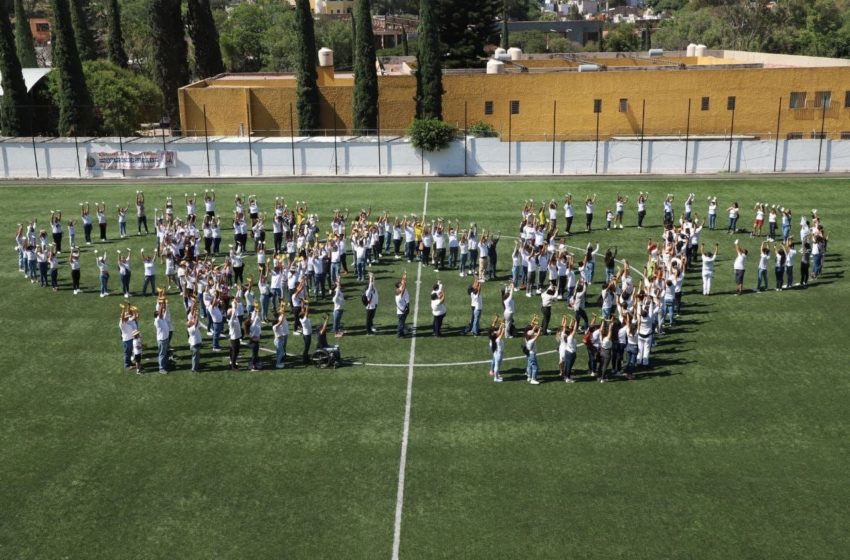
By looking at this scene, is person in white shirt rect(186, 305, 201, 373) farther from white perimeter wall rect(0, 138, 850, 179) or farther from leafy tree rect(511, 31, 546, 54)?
leafy tree rect(511, 31, 546, 54)

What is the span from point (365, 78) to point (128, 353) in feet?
130

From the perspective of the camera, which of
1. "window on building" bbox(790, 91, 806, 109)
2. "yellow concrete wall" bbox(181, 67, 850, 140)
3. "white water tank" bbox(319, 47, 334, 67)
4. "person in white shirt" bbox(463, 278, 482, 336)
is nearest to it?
"person in white shirt" bbox(463, 278, 482, 336)

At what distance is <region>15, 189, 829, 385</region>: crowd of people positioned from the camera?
2105 cm

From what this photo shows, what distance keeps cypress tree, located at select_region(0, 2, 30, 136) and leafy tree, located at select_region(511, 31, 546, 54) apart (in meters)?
77.2

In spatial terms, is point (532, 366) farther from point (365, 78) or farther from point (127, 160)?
point (365, 78)

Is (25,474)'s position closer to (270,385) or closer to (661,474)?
(270,385)

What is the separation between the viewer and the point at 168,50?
70.8 m

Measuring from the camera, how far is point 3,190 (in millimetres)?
46719

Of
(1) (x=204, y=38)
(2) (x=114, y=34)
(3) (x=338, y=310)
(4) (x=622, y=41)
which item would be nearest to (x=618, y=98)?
(1) (x=204, y=38)

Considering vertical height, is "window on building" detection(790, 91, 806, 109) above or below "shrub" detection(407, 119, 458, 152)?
above

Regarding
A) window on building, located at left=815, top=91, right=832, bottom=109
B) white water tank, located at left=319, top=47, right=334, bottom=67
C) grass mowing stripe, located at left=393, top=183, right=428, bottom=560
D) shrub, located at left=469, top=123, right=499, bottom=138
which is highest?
white water tank, located at left=319, top=47, right=334, bottom=67

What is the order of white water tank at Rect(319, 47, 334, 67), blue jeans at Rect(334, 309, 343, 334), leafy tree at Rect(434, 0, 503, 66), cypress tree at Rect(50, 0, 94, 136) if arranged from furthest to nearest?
leafy tree at Rect(434, 0, 503, 66) < white water tank at Rect(319, 47, 334, 67) < cypress tree at Rect(50, 0, 94, 136) < blue jeans at Rect(334, 309, 343, 334)

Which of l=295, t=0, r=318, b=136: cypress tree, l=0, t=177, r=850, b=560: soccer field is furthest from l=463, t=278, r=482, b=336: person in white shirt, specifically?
l=295, t=0, r=318, b=136: cypress tree

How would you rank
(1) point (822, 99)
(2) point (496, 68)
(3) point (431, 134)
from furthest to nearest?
(2) point (496, 68), (1) point (822, 99), (3) point (431, 134)
